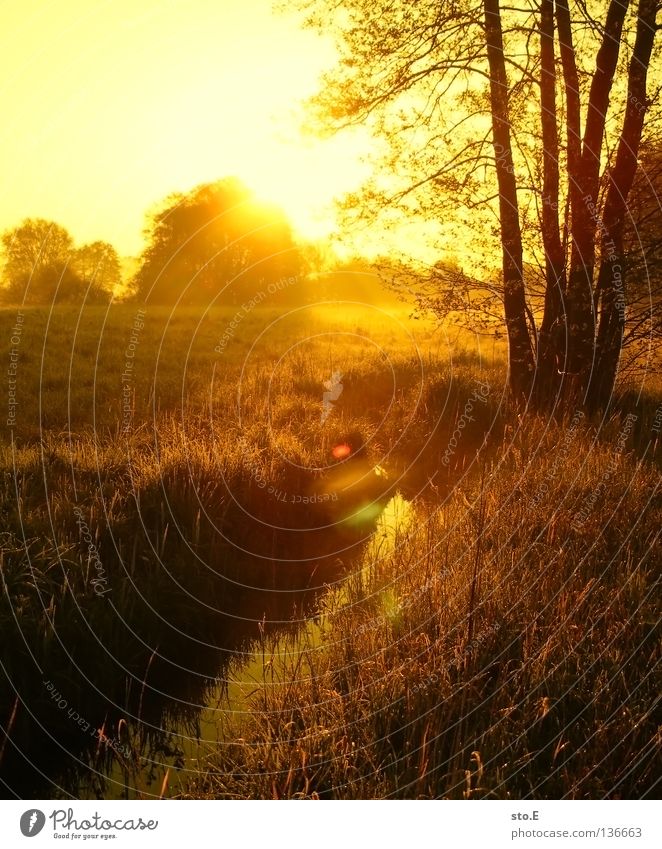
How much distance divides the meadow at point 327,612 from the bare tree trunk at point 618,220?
119cm

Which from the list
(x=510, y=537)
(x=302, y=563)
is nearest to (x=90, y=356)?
(x=302, y=563)

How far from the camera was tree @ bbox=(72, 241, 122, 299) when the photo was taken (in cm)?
4162

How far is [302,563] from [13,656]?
363cm

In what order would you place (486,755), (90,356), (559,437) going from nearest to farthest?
1. (486,755)
2. (559,437)
3. (90,356)

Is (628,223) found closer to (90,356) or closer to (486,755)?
(486,755)

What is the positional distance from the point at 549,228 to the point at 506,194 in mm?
913

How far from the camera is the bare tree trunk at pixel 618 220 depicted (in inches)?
347

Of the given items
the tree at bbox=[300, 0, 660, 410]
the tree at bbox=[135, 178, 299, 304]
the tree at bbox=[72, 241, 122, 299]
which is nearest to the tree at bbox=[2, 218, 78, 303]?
the tree at bbox=[72, 241, 122, 299]

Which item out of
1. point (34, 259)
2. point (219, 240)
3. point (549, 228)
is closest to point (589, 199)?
point (549, 228)

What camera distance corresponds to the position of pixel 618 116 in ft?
32.7

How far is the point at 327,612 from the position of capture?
20.4ft

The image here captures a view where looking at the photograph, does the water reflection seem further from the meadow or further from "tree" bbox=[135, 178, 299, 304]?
"tree" bbox=[135, 178, 299, 304]

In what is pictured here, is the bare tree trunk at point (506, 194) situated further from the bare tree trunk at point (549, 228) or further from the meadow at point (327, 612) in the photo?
the meadow at point (327, 612)

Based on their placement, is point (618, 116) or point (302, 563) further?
point (618, 116)
